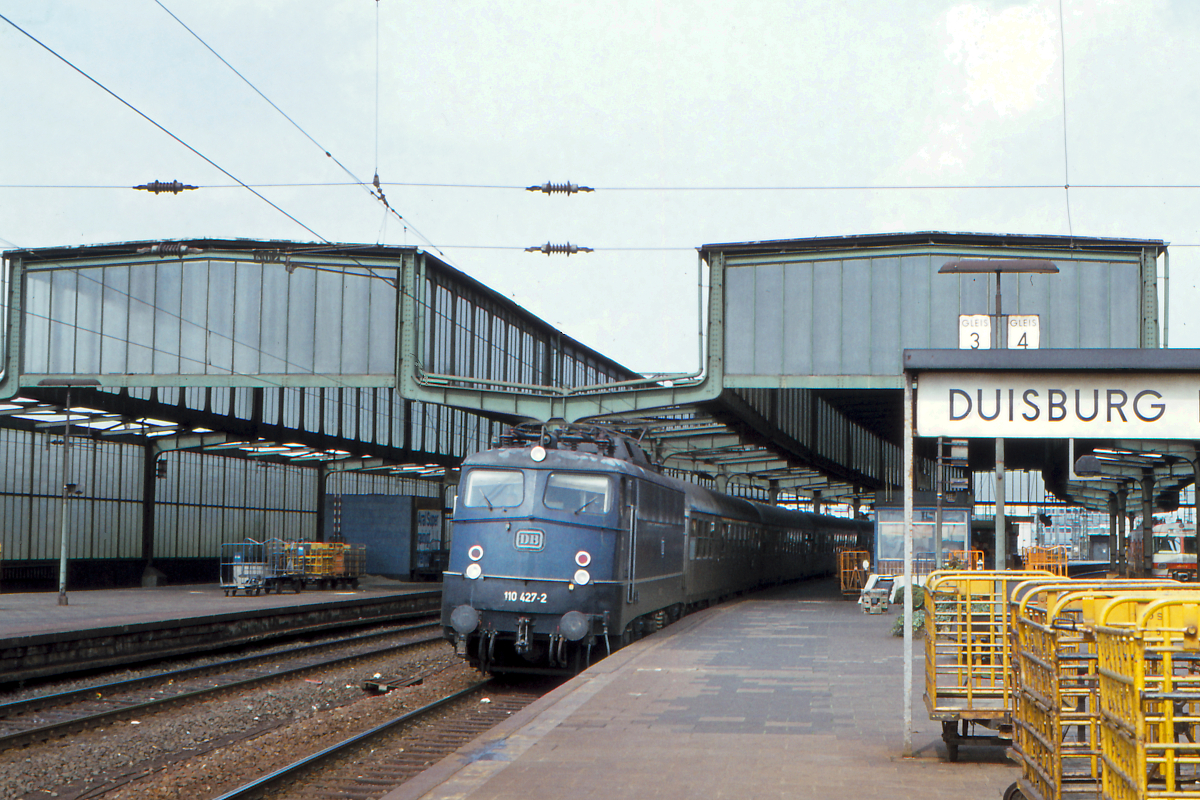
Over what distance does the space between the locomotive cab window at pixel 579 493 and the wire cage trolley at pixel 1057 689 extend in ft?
29.5

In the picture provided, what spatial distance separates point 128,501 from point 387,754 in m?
29.3

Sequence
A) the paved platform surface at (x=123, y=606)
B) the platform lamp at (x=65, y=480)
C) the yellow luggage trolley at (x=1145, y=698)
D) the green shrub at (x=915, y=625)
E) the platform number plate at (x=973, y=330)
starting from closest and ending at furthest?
1. the yellow luggage trolley at (x=1145, y=698)
2. the platform number plate at (x=973, y=330)
3. the green shrub at (x=915, y=625)
4. the paved platform surface at (x=123, y=606)
5. the platform lamp at (x=65, y=480)

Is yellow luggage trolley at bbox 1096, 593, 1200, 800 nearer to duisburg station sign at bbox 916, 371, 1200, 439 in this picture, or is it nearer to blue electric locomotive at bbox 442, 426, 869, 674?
duisburg station sign at bbox 916, 371, 1200, 439

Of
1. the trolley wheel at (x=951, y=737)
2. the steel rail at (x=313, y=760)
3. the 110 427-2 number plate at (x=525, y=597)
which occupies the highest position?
the 110 427-2 number plate at (x=525, y=597)

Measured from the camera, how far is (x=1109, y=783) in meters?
4.87

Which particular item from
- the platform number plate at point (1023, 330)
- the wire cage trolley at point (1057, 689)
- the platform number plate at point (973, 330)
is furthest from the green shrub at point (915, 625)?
the wire cage trolley at point (1057, 689)

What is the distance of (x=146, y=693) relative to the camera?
1460 centimetres

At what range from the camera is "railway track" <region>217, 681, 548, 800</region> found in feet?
30.6

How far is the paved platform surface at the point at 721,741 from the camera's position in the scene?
7.43m

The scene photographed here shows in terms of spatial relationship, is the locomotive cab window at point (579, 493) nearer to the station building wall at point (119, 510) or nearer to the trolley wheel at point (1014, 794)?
the trolley wheel at point (1014, 794)

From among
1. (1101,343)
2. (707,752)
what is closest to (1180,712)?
(707,752)

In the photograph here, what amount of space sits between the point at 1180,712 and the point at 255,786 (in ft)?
21.2

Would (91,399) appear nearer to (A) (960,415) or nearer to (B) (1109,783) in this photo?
(A) (960,415)

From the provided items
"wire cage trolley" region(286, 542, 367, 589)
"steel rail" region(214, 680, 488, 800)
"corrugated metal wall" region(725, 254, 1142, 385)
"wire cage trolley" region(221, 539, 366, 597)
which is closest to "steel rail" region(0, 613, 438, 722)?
"steel rail" region(214, 680, 488, 800)
